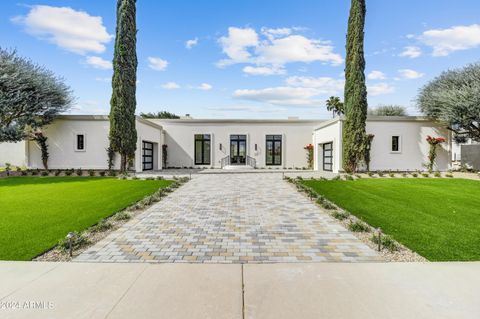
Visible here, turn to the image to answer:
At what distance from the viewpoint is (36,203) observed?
7.67 m

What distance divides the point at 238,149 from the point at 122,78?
11039 mm

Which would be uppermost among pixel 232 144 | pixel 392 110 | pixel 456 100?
pixel 392 110

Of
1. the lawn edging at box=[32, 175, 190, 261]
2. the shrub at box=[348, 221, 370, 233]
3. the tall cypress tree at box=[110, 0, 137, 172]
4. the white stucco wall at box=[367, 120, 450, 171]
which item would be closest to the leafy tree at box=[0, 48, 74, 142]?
the tall cypress tree at box=[110, 0, 137, 172]

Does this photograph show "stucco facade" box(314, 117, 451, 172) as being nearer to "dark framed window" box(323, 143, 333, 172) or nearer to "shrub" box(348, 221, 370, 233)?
"dark framed window" box(323, 143, 333, 172)

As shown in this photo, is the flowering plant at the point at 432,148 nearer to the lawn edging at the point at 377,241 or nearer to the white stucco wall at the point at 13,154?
the lawn edging at the point at 377,241

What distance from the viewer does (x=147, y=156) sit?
20.6 metres

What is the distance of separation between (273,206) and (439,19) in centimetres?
1021

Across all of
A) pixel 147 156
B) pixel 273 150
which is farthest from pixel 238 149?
pixel 147 156

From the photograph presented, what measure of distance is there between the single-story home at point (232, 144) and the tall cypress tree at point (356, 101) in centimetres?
65

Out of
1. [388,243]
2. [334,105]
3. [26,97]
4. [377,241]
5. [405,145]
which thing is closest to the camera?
[388,243]

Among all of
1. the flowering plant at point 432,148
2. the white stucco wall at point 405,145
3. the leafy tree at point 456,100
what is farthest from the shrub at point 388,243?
the flowering plant at point 432,148

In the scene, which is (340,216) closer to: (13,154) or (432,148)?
(432,148)

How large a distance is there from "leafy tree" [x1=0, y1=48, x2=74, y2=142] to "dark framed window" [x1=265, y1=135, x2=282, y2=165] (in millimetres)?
15471

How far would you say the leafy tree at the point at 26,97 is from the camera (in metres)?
14.9
